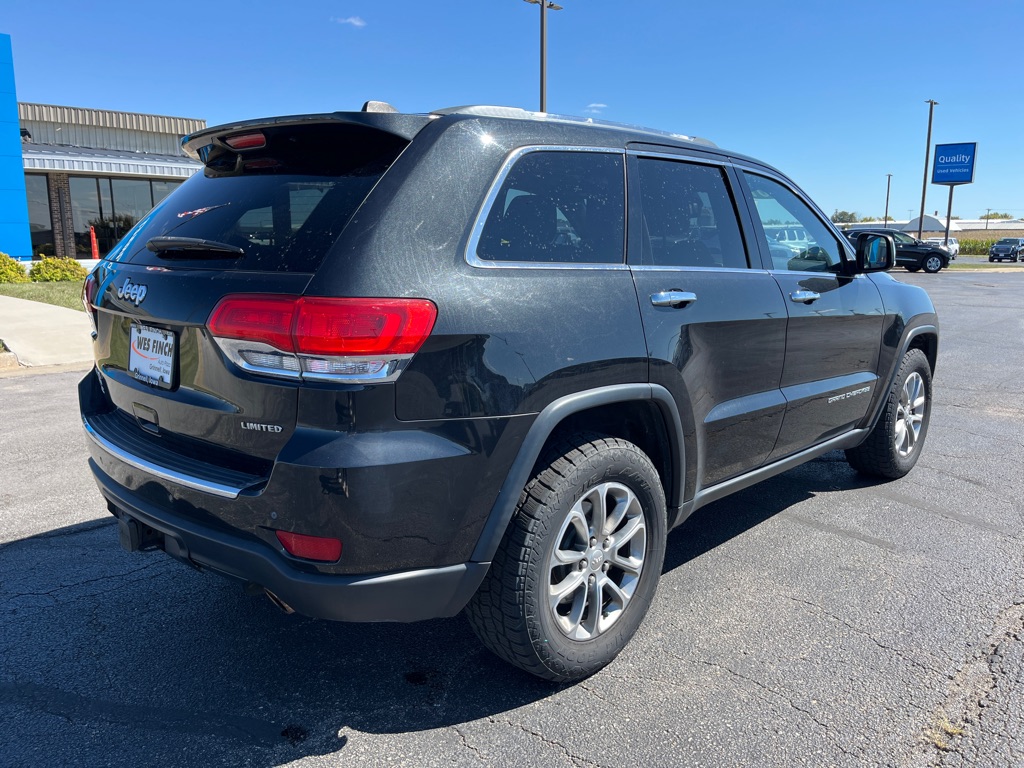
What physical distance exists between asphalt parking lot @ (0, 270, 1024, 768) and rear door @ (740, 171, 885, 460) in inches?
25.0

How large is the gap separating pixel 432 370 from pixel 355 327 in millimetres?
240

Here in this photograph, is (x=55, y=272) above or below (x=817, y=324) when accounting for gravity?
below

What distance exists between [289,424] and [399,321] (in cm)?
41

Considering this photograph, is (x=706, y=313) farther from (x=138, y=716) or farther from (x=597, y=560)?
(x=138, y=716)

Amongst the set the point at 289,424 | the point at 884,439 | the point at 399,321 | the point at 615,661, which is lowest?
the point at 615,661

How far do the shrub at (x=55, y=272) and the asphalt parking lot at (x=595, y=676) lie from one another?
16699 mm

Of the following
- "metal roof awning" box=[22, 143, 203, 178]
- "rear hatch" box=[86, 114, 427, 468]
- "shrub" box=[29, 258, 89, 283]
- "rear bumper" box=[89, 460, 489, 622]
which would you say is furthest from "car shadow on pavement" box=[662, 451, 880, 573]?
"metal roof awning" box=[22, 143, 203, 178]

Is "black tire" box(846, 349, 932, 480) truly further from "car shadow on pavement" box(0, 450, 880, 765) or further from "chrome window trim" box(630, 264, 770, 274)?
"car shadow on pavement" box(0, 450, 880, 765)

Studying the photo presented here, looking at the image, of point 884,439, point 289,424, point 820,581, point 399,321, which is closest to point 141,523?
point 289,424

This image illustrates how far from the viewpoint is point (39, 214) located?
2800 cm

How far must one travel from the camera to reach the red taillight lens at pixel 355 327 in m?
2.09

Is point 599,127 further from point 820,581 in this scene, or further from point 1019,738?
point 1019,738

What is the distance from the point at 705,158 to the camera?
3.42 m

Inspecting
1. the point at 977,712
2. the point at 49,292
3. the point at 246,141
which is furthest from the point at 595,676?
the point at 49,292
